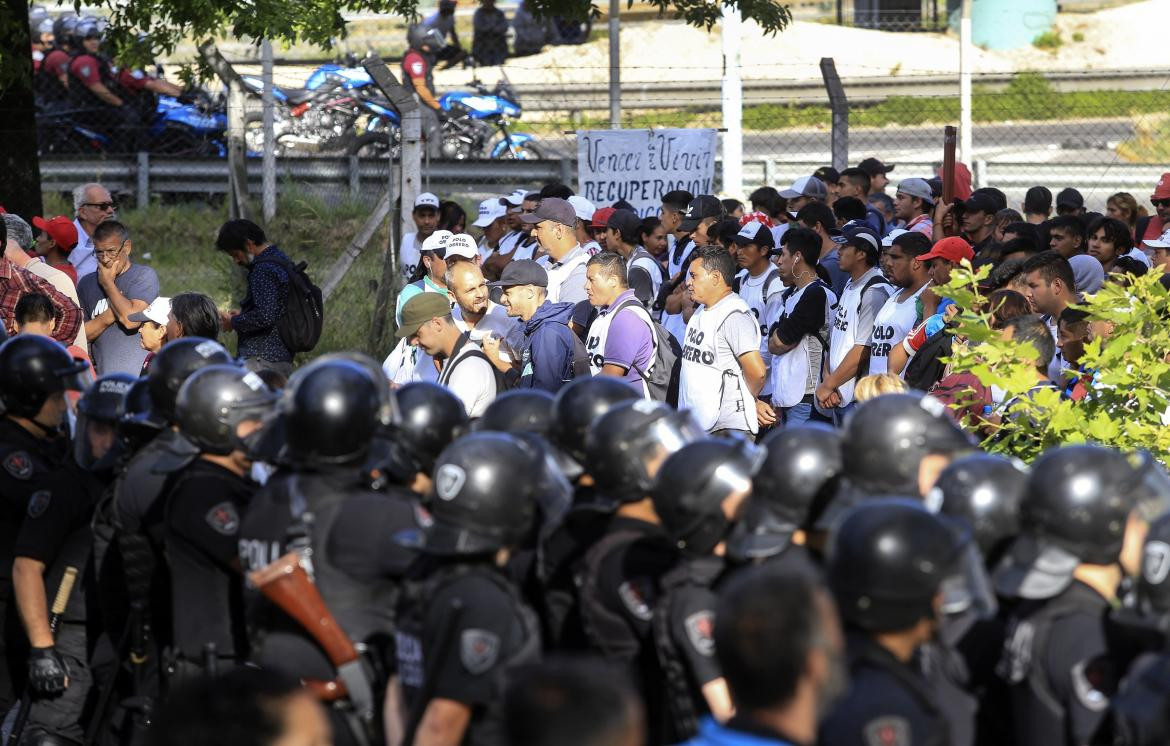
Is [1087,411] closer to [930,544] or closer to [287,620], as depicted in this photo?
[930,544]

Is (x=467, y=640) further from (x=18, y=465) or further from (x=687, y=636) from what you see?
(x=18, y=465)

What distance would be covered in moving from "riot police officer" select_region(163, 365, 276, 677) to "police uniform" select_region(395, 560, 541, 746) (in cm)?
99

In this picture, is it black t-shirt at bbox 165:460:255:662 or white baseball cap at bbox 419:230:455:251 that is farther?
white baseball cap at bbox 419:230:455:251

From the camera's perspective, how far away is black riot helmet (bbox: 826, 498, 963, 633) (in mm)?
3436

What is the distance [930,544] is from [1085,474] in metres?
0.56

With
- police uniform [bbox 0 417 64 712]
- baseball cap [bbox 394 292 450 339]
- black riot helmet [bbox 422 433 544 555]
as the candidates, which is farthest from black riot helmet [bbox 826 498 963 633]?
baseball cap [bbox 394 292 450 339]

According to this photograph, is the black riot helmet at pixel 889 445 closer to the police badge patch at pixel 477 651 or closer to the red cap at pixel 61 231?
the police badge patch at pixel 477 651

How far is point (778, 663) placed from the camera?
→ 3096 millimetres

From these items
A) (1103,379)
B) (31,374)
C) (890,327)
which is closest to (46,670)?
(31,374)

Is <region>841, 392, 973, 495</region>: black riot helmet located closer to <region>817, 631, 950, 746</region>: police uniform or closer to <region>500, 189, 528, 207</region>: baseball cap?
<region>817, 631, 950, 746</region>: police uniform

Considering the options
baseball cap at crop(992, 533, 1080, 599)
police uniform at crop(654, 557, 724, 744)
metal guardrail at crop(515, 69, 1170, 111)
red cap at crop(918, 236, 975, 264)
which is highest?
metal guardrail at crop(515, 69, 1170, 111)

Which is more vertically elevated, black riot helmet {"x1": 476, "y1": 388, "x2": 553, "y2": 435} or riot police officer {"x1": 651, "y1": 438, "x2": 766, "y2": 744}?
black riot helmet {"x1": 476, "y1": 388, "x2": 553, "y2": 435}

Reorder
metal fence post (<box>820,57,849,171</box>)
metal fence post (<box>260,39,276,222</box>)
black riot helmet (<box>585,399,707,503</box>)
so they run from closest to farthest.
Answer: black riot helmet (<box>585,399,707,503</box>) → metal fence post (<box>820,57,849,171</box>) → metal fence post (<box>260,39,276,222</box>)

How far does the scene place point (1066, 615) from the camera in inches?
145
